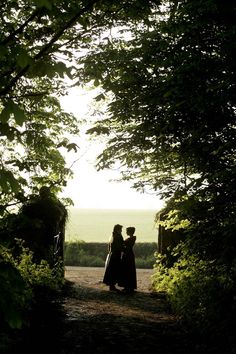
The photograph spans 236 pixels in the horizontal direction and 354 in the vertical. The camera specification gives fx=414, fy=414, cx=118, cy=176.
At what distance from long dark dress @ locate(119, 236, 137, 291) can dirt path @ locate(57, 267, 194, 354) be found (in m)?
0.60

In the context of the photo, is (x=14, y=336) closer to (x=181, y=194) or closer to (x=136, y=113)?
(x=181, y=194)

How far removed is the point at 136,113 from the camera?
29.7 feet

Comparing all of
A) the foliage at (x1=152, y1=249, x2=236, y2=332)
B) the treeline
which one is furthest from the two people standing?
the treeline

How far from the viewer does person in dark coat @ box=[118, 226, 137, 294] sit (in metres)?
13.9

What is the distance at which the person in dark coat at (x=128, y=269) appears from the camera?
45.5ft

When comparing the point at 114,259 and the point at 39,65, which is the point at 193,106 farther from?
the point at 114,259

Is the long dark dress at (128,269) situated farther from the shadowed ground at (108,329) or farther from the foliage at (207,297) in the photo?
the foliage at (207,297)

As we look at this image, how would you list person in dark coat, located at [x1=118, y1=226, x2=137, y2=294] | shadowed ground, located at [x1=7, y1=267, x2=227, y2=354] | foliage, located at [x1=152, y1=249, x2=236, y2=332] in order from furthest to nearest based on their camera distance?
person in dark coat, located at [x1=118, y1=226, x2=137, y2=294] → foliage, located at [x1=152, y1=249, x2=236, y2=332] → shadowed ground, located at [x1=7, y1=267, x2=227, y2=354]

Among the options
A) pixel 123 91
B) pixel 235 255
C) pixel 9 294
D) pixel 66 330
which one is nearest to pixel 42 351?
pixel 66 330

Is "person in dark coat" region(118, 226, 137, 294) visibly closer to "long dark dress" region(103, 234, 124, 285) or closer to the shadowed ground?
"long dark dress" region(103, 234, 124, 285)

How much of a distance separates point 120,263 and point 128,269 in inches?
21.9

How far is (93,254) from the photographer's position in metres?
27.1

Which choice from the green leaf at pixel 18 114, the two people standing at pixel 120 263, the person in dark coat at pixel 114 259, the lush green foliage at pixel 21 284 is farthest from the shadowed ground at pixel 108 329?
the green leaf at pixel 18 114

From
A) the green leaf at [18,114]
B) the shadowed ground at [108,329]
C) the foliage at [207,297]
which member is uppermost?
the green leaf at [18,114]
